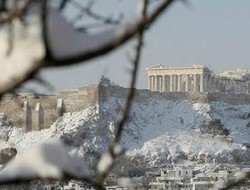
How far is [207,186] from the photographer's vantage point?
93.0 ft

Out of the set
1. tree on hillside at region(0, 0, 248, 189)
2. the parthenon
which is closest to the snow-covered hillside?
the parthenon

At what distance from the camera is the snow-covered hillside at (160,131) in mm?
32084

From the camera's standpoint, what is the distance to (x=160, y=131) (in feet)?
115

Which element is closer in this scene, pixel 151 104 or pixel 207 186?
pixel 207 186

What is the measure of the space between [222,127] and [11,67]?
34450mm

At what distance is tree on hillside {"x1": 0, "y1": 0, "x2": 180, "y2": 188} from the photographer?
130cm

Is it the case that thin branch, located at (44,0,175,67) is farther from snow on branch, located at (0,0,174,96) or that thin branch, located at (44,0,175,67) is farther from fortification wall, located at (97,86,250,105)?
fortification wall, located at (97,86,250,105)

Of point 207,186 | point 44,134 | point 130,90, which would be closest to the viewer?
point 130,90

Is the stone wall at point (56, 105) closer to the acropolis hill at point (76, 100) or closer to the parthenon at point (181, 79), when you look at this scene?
the acropolis hill at point (76, 100)

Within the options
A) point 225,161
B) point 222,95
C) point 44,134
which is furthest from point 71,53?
point 222,95

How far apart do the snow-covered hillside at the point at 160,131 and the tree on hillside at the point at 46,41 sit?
28032mm

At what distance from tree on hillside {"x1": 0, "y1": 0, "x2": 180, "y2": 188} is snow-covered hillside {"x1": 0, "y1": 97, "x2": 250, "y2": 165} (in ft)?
92.0

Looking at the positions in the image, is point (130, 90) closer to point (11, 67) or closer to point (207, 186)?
point (11, 67)

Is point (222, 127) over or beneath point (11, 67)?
over
